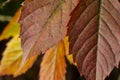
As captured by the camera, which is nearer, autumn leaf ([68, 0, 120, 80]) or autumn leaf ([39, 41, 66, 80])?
autumn leaf ([68, 0, 120, 80])

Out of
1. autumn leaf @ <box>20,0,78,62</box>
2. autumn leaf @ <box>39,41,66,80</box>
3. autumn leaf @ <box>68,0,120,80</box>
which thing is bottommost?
autumn leaf @ <box>39,41,66,80</box>

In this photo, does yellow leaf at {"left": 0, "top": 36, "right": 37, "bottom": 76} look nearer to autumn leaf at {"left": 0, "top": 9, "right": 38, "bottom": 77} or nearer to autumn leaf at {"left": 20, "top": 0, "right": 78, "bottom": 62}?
autumn leaf at {"left": 0, "top": 9, "right": 38, "bottom": 77}

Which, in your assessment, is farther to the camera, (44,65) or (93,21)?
(44,65)

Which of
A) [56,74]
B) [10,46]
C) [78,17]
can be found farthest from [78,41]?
[10,46]

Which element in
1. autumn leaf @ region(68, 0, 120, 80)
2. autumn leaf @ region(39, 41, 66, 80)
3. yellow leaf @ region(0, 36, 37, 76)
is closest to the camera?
autumn leaf @ region(68, 0, 120, 80)

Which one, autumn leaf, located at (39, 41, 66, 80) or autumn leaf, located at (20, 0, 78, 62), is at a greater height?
autumn leaf, located at (20, 0, 78, 62)

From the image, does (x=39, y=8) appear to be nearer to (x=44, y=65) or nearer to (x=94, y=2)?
(x=94, y=2)

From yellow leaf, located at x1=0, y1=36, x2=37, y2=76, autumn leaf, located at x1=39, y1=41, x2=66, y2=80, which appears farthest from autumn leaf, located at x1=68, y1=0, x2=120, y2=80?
yellow leaf, located at x1=0, y1=36, x2=37, y2=76

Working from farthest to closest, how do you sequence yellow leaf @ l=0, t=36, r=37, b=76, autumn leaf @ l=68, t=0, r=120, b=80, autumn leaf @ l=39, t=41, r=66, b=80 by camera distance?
yellow leaf @ l=0, t=36, r=37, b=76 < autumn leaf @ l=39, t=41, r=66, b=80 < autumn leaf @ l=68, t=0, r=120, b=80
